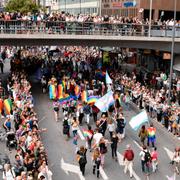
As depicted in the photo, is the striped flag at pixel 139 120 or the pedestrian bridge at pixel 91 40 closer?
the striped flag at pixel 139 120

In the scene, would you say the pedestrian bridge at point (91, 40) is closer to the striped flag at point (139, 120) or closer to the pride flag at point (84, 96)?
the pride flag at point (84, 96)

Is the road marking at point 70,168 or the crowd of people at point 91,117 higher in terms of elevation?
the crowd of people at point 91,117

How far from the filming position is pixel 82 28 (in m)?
32.7

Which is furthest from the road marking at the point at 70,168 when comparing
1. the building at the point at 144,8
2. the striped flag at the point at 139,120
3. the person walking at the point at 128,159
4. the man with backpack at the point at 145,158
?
the building at the point at 144,8

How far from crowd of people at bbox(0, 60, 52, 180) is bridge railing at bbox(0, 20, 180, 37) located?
5637 mm

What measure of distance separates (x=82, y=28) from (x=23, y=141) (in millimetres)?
17112

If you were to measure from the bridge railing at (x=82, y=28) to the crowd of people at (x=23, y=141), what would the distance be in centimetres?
564

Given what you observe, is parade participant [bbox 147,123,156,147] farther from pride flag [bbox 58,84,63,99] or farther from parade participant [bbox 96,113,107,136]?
pride flag [bbox 58,84,63,99]

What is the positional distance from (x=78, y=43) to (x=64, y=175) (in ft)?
64.4

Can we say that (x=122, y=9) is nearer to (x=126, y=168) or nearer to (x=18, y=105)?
(x=18, y=105)

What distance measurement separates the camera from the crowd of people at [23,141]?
14.4 meters

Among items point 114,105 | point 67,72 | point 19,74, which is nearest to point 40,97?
point 19,74

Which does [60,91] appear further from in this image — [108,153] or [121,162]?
[121,162]

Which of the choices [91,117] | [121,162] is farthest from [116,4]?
[121,162]
